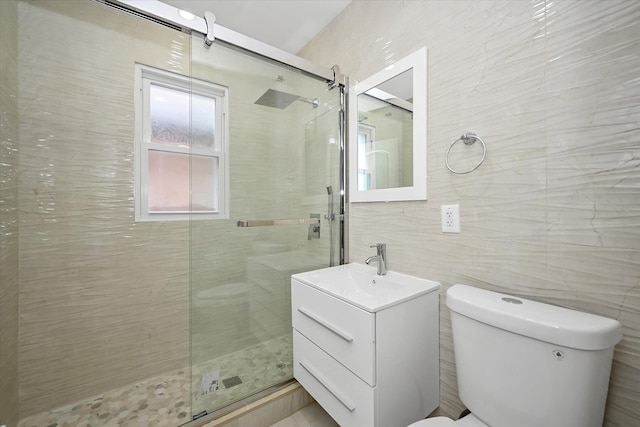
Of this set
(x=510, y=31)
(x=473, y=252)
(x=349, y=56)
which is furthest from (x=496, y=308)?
(x=349, y=56)

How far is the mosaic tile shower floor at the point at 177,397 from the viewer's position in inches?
51.1

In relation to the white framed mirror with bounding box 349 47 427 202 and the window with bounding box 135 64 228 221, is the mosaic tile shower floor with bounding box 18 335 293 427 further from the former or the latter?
the white framed mirror with bounding box 349 47 427 202

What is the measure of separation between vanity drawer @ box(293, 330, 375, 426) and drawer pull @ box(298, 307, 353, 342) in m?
0.13

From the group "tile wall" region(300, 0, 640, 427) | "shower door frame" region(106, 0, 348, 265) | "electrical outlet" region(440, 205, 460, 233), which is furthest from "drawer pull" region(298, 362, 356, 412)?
"electrical outlet" region(440, 205, 460, 233)

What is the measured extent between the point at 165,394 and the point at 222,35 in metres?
2.05

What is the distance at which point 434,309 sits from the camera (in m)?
1.13

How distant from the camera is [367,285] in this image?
1.30 m

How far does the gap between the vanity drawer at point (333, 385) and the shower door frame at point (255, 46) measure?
2.00ft

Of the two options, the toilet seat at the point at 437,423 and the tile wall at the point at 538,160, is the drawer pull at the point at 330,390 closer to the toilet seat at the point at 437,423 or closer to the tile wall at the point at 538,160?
the toilet seat at the point at 437,423

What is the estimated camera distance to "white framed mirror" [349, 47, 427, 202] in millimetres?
1230

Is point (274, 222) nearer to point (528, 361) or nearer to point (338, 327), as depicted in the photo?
point (338, 327)

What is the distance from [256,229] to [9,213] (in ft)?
3.90

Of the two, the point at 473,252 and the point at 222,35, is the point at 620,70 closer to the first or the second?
the point at 473,252

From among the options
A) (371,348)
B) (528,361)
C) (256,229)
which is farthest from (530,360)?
(256,229)
